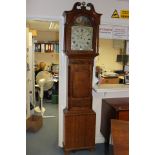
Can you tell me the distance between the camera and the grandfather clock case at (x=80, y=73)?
2850 millimetres

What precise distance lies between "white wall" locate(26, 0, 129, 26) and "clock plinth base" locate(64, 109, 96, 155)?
142 centimetres

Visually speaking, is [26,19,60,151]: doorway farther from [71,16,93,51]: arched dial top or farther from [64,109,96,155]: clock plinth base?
[71,16,93,51]: arched dial top

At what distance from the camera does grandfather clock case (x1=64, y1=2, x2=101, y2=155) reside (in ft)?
9.35

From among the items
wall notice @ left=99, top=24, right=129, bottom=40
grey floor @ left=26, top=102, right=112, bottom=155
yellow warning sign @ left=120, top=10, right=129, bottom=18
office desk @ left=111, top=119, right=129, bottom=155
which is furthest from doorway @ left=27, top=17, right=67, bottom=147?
office desk @ left=111, top=119, right=129, bottom=155

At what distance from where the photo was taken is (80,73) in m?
2.92

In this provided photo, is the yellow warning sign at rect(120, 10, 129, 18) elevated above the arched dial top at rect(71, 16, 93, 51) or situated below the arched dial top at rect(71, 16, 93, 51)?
above

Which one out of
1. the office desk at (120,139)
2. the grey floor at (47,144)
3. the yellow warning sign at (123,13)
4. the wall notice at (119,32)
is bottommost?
the grey floor at (47,144)

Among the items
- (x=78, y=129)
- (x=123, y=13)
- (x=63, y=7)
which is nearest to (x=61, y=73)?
(x=78, y=129)

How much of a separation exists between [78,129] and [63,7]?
1759mm

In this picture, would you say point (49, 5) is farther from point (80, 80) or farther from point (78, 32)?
point (80, 80)


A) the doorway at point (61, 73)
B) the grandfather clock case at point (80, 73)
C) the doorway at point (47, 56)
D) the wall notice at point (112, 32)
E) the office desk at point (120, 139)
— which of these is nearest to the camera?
the office desk at point (120, 139)

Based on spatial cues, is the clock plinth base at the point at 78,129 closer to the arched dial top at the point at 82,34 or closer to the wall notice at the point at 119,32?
the arched dial top at the point at 82,34

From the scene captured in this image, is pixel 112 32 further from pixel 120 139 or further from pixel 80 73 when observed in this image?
pixel 120 139

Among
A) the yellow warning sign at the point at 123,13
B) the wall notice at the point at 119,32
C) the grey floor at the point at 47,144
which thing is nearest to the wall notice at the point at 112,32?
the wall notice at the point at 119,32
